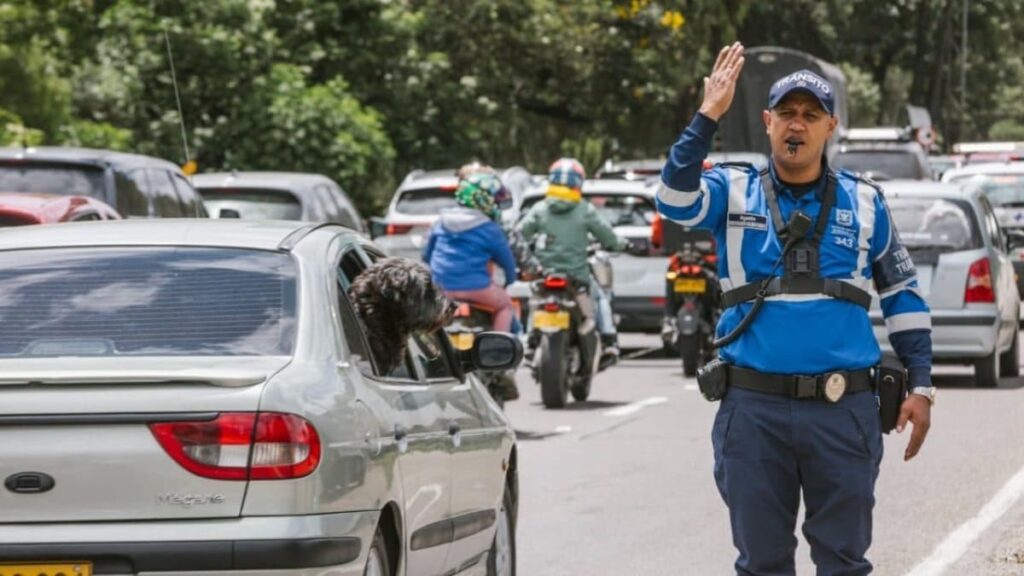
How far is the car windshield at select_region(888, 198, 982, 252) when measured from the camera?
62.5 feet

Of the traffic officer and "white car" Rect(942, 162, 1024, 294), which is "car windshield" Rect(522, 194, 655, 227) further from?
the traffic officer

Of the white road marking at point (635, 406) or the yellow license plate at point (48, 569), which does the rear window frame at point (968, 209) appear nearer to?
the white road marking at point (635, 406)

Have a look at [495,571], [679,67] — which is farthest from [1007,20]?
[495,571]

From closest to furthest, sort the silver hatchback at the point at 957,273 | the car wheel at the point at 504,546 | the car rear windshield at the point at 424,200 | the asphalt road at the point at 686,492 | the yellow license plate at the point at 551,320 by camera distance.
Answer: the car wheel at the point at 504,546, the asphalt road at the point at 686,492, the yellow license plate at the point at 551,320, the silver hatchback at the point at 957,273, the car rear windshield at the point at 424,200

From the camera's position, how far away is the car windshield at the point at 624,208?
78.3 feet

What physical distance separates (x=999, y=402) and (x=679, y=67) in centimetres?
2812

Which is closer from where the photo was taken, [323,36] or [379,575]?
[379,575]

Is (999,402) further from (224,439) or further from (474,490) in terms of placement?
(224,439)

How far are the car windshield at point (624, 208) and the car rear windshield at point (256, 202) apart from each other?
3.30 meters

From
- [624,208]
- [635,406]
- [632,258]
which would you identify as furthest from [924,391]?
[624,208]

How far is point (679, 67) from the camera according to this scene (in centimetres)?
4534

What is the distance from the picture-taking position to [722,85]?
648 cm

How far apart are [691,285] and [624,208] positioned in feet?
12.7

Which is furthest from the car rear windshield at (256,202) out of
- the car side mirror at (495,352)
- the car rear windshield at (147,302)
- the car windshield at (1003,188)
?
the car rear windshield at (147,302)
